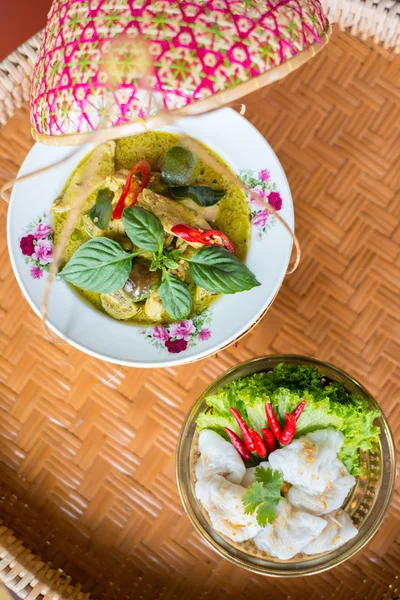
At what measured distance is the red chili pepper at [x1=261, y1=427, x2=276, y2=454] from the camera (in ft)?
4.71

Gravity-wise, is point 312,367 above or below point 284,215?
below

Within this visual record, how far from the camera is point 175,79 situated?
639 mm

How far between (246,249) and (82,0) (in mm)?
906

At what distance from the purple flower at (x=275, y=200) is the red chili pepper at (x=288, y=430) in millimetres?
528

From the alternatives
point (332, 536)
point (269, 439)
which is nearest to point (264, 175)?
point (269, 439)

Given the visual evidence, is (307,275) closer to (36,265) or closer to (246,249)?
(246,249)

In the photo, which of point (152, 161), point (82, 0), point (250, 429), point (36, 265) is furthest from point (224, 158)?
point (82, 0)

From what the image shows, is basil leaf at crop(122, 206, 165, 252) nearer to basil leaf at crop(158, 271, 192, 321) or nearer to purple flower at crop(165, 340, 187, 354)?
basil leaf at crop(158, 271, 192, 321)

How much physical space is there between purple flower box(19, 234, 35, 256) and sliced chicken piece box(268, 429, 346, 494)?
819 millimetres

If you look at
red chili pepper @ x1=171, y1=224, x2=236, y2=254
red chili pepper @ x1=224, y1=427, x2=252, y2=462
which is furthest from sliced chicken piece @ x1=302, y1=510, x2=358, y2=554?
red chili pepper @ x1=171, y1=224, x2=236, y2=254

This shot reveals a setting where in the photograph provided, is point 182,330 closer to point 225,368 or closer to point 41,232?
point 225,368

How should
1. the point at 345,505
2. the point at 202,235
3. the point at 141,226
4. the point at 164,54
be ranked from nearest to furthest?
1. the point at 164,54
2. the point at 141,226
3. the point at 202,235
4. the point at 345,505

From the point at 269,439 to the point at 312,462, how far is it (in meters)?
0.14

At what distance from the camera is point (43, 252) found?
1.55 metres
